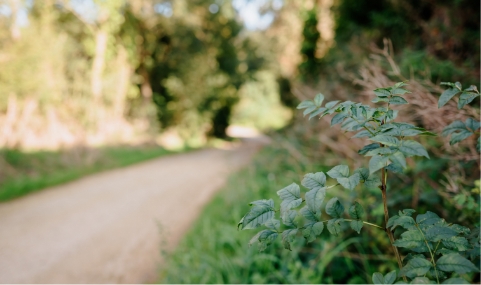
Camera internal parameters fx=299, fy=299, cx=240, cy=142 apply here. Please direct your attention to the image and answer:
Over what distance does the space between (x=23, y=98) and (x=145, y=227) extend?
690 cm

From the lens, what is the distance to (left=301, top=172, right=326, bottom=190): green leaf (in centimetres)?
123

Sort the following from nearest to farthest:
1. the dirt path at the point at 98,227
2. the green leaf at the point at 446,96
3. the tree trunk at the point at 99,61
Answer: the green leaf at the point at 446,96, the dirt path at the point at 98,227, the tree trunk at the point at 99,61

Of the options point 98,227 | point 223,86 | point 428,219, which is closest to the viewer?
point 428,219

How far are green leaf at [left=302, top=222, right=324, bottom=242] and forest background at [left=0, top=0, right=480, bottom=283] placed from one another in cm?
131

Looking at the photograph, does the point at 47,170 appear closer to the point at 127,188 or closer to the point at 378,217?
the point at 127,188

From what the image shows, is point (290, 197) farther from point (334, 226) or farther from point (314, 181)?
point (334, 226)

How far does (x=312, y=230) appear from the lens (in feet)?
4.05

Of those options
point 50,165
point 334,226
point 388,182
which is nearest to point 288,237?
point 334,226

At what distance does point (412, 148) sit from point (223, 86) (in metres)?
16.5

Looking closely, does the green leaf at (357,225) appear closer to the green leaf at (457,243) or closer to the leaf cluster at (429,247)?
the leaf cluster at (429,247)

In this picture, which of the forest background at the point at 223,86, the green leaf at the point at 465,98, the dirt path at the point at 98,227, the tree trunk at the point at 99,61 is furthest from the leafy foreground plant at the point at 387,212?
the tree trunk at the point at 99,61

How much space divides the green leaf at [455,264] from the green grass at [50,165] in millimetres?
7286

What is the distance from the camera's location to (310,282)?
273 centimetres

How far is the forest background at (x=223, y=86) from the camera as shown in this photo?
3117mm
